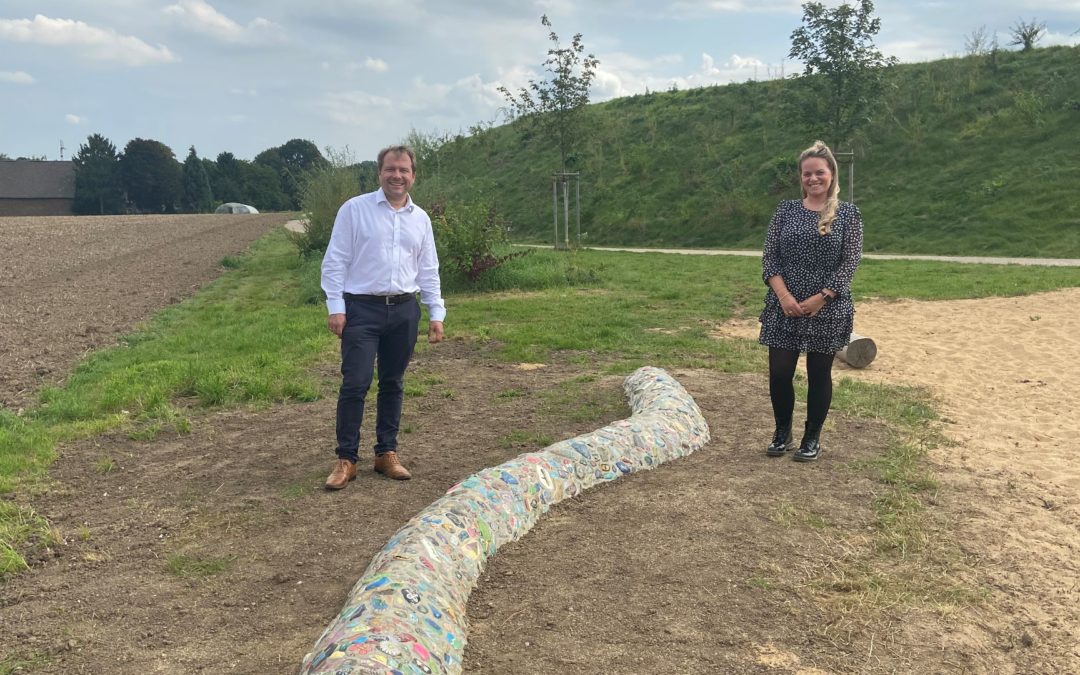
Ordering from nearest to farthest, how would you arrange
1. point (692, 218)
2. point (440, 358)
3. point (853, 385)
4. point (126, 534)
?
point (126, 534)
point (853, 385)
point (440, 358)
point (692, 218)

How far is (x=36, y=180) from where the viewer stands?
8806 cm

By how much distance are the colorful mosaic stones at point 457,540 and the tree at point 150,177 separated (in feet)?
318

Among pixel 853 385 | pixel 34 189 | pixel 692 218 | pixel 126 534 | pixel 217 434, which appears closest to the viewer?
pixel 126 534

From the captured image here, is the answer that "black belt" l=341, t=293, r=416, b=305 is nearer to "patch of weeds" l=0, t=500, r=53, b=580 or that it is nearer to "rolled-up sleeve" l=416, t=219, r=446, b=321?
"rolled-up sleeve" l=416, t=219, r=446, b=321

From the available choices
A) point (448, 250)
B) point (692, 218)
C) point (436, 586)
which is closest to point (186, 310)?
point (448, 250)

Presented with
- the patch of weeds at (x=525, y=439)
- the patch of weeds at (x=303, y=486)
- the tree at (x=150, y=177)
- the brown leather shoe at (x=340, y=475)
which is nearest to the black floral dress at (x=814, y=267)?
the patch of weeds at (x=525, y=439)

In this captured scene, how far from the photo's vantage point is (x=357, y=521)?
4285mm

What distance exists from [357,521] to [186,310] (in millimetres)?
9814

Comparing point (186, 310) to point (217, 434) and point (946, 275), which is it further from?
point (946, 275)

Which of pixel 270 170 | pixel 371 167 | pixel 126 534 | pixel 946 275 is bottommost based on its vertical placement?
pixel 126 534

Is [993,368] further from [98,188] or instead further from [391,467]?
[98,188]

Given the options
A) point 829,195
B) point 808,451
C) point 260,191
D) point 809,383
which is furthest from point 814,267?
point 260,191

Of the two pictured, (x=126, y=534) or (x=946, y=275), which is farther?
(x=946, y=275)

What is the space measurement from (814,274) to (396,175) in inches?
101
